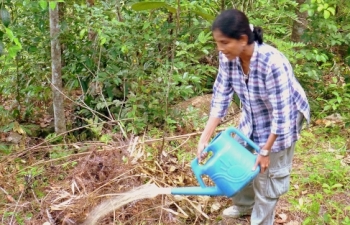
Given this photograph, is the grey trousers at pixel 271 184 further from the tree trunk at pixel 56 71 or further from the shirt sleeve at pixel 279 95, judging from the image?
the tree trunk at pixel 56 71

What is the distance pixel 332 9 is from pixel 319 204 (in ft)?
5.62

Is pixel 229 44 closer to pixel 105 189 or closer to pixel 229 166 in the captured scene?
pixel 229 166

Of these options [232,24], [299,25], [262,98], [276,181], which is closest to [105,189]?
[276,181]

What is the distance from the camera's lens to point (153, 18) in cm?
430

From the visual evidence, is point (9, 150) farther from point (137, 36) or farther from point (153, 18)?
point (153, 18)

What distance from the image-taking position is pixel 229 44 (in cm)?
205

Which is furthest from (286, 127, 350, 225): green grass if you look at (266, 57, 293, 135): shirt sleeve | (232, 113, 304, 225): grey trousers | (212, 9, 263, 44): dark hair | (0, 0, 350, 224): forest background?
(212, 9, 263, 44): dark hair

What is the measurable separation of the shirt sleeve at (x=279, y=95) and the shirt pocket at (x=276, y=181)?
33 centimetres

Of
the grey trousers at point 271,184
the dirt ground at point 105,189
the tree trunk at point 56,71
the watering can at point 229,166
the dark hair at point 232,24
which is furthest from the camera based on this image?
the tree trunk at point 56,71

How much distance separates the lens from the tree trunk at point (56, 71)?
3908 mm

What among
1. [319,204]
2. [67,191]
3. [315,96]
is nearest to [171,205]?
[67,191]

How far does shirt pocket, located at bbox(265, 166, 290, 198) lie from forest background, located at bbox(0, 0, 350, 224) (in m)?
1.08

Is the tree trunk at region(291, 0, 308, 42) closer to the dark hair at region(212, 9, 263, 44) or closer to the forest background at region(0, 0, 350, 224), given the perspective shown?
the forest background at region(0, 0, 350, 224)

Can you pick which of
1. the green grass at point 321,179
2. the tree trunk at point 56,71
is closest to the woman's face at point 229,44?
the green grass at point 321,179
